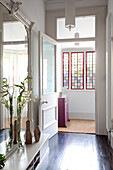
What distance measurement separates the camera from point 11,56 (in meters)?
2.33

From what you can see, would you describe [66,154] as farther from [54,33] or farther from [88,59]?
[88,59]

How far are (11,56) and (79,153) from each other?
1909 millimetres

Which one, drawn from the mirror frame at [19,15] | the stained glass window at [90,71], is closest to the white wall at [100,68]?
the mirror frame at [19,15]

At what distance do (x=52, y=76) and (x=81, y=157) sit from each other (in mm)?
1910

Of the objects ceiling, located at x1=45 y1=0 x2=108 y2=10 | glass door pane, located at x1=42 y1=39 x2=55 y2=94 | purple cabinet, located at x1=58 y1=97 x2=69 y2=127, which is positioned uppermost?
ceiling, located at x1=45 y1=0 x2=108 y2=10

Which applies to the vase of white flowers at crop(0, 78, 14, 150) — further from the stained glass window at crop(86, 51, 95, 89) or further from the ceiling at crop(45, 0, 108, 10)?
the stained glass window at crop(86, 51, 95, 89)

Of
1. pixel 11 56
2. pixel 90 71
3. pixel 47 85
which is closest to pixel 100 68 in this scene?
pixel 47 85

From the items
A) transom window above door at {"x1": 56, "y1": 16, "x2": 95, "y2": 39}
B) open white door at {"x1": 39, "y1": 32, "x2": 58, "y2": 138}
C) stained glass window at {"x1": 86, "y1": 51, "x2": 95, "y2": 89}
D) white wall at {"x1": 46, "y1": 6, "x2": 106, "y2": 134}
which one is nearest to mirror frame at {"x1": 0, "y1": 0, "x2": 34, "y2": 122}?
open white door at {"x1": 39, "y1": 32, "x2": 58, "y2": 138}

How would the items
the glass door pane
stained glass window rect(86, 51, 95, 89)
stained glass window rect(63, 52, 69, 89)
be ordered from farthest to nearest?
1. stained glass window rect(63, 52, 69, 89)
2. stained glass window rect(86, 51, 95, 89)
3. the glass door pane

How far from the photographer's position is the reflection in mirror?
204cm

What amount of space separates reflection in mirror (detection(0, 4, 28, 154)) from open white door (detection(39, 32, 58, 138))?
608 millimetres

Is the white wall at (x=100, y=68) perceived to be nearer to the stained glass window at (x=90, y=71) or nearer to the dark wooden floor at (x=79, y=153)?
the dark wooden floor at (x=79, y=153)

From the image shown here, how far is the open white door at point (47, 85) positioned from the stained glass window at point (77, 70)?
86.3 inches

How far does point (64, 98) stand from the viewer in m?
5.05
